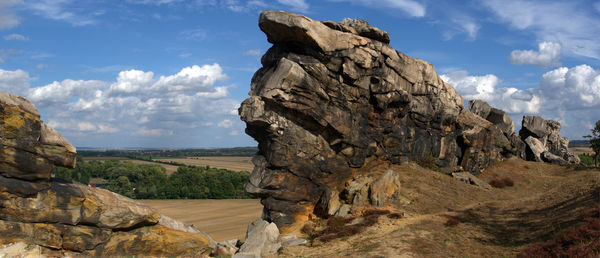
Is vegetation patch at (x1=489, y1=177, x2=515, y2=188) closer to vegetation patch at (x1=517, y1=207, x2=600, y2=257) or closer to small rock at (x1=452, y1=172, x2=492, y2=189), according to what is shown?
small rock at (x1=452, y1=172, x2=492, y2=189)

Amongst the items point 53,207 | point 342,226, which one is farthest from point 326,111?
point 53,207

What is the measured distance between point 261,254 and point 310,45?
17.7 meters

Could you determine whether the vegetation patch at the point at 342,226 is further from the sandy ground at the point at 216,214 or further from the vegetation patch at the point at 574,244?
the sandy ground at the point at 216,214

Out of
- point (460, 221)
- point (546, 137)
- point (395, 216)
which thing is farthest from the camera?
point (546, 137)

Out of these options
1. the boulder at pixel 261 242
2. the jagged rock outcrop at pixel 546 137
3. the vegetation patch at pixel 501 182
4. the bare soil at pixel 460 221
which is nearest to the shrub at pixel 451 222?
the bare soil at pixel 460 221

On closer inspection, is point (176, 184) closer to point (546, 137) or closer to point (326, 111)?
point (326, 111)

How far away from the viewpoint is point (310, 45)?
32062mm

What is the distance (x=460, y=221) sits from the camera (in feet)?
95.6

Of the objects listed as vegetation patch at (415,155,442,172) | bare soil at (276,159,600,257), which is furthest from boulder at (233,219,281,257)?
vegetation patch at (415,155,442,172)

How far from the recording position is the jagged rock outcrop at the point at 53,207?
17.0m

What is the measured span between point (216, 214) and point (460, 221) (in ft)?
186

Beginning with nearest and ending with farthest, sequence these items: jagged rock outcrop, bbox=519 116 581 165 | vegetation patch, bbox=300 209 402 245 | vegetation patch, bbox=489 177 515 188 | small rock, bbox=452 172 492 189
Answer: vegetation patch, bbox=300 209 402 245 < small rock, bbox=452 172 492 189 < vegetation patch, bbox=489 177 515 188 < jagged rock outcrop, bbox=519 116 581 165

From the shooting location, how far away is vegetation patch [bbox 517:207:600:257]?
18.1 m

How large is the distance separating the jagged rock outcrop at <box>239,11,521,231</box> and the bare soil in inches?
178
